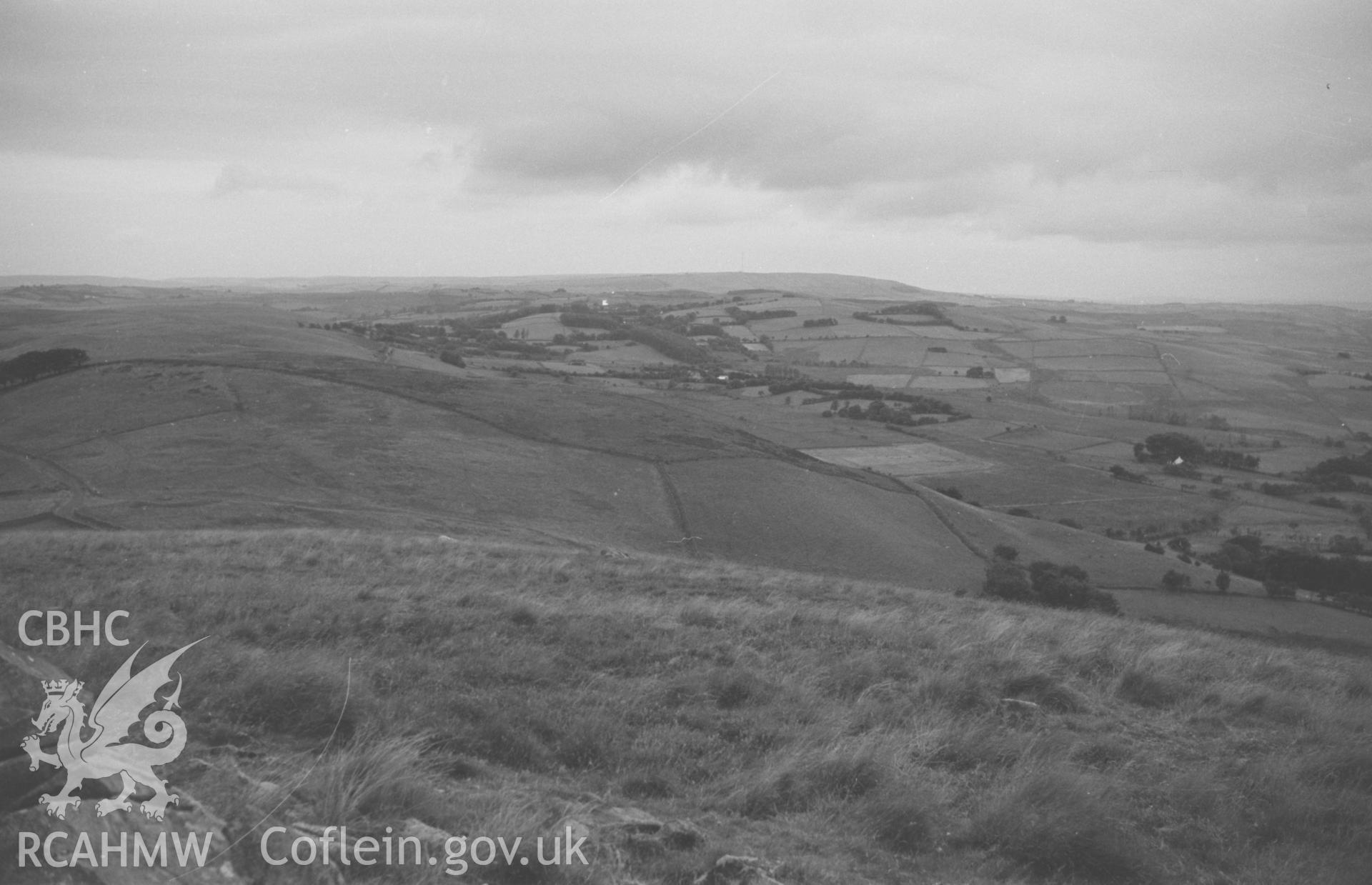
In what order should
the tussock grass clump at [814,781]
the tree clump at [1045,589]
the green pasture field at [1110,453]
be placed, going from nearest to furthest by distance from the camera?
the tussock grass clump at [814,781] → the tree clump at [1045,589] → the green pasture field at [1110,453]

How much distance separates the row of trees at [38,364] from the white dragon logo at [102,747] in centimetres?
5969

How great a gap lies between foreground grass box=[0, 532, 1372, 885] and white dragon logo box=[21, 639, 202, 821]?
0.34m

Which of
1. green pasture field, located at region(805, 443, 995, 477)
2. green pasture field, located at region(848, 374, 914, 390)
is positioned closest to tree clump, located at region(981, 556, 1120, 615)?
green pasture field, located at region(805, 443, 995, 477)

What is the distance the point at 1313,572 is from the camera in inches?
1553

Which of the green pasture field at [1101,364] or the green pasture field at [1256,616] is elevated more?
the green pasture field at [1101,364]

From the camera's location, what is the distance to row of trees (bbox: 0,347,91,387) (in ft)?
168

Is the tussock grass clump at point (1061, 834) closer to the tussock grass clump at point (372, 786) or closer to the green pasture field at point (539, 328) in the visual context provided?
the tussock grass clump at point (372, 786)

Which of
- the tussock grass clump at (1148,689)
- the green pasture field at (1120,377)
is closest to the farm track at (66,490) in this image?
the tussock grass clump at (1148,689)

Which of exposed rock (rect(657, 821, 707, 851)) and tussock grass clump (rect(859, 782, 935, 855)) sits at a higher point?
exposed rock (rect(657, 821, 707, 851))

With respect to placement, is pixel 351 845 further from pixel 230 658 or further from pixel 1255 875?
pixel 1255 875

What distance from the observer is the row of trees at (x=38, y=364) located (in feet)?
168

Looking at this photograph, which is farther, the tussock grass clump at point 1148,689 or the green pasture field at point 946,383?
the green pasture field at point 946,383

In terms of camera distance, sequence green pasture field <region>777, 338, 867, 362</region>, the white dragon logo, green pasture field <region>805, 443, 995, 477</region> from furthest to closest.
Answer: green pasture field <region>777, 338, 867, 362</region>
green pasture field <region>805, 443, 995, 477</region>
the white dragon logo

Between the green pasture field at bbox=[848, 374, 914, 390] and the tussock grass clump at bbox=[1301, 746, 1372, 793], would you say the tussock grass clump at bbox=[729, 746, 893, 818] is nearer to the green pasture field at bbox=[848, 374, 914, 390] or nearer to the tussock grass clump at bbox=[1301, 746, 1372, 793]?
the tussock grass clump at bbox=[1301, 746, 1372, 793]
